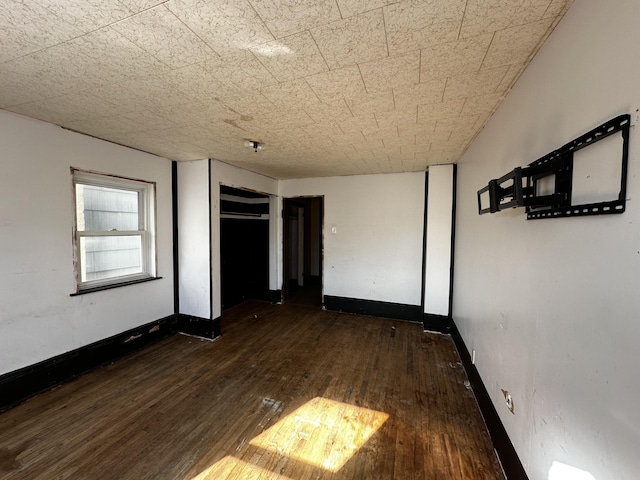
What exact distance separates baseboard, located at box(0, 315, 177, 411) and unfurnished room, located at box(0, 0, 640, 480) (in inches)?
0.8

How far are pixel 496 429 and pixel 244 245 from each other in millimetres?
4746

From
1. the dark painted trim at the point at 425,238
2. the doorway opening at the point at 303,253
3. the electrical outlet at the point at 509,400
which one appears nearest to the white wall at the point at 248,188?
the doorway opening at the point at 303,253

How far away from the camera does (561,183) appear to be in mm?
1041

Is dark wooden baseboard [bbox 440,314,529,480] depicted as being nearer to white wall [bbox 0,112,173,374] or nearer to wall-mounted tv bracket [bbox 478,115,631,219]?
wall-mounted tv bracket [bbox 478,115,631,219]

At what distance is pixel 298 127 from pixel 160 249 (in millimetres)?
2576

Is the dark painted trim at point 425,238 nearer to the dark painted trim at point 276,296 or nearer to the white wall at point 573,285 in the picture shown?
the white wall at point 573,285

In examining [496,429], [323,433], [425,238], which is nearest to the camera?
[496,429]

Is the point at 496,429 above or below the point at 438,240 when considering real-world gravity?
below

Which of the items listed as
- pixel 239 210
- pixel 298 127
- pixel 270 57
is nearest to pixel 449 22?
pixel 270 57

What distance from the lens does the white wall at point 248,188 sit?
3574 millimetres

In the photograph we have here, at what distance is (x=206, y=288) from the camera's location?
3564 millimetres

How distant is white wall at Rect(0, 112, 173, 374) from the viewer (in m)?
2.17

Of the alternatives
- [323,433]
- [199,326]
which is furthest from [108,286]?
[323,433]

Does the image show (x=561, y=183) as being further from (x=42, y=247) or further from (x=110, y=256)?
(x=110, y=256)
